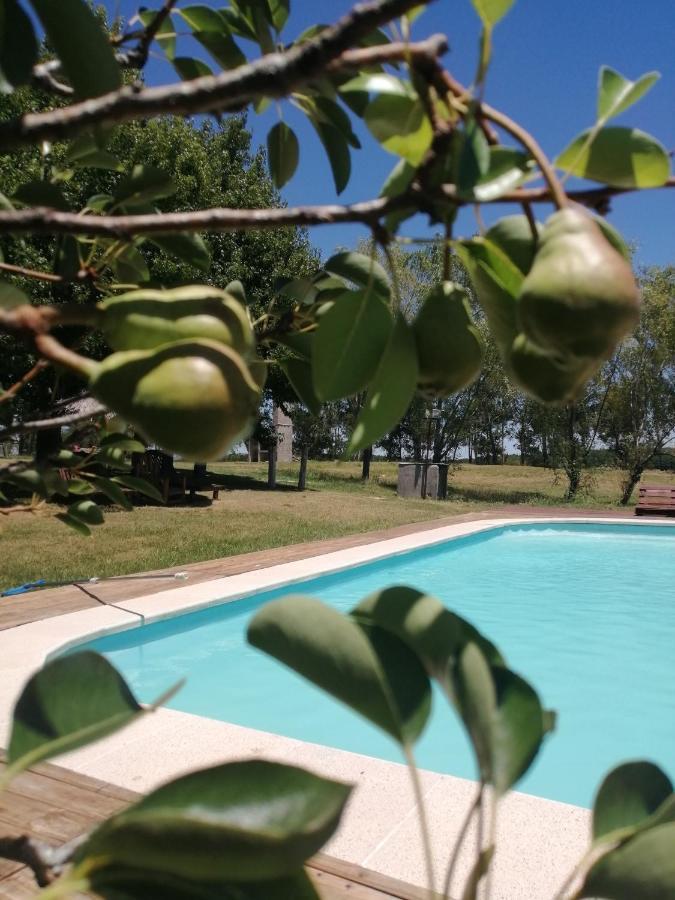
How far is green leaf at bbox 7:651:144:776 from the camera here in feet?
1.29

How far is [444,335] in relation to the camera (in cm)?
52

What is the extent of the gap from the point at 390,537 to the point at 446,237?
9746 mm

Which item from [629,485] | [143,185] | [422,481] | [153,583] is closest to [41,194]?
[143,185]

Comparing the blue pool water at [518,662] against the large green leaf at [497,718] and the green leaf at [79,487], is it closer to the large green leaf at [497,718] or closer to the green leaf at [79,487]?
the green leaf at [79,487]

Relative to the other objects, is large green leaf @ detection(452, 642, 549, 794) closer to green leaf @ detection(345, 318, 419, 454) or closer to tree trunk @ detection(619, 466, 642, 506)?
green leaf @ detection(345, 318, 419, 454)

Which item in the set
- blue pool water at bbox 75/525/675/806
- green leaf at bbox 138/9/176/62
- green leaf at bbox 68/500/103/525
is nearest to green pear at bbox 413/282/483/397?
green leaf at bbox 138/9/176/62

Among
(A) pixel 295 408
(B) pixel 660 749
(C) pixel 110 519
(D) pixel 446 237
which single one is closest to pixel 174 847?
(D) pixel 446 237

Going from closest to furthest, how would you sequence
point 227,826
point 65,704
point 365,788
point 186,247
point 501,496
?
1. point 227,826
2. point 65,704
3. point 186,247
4. point 365,788
5. point 501,496

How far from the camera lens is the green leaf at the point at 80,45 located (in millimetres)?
548

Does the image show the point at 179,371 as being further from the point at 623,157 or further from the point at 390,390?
the point at 623,157

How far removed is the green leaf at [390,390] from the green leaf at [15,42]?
0.38m

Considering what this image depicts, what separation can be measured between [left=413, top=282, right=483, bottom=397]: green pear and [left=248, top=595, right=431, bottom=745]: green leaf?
0.63 feet

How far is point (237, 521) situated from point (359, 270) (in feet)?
35.4

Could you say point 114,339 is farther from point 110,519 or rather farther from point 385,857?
point 110,519
